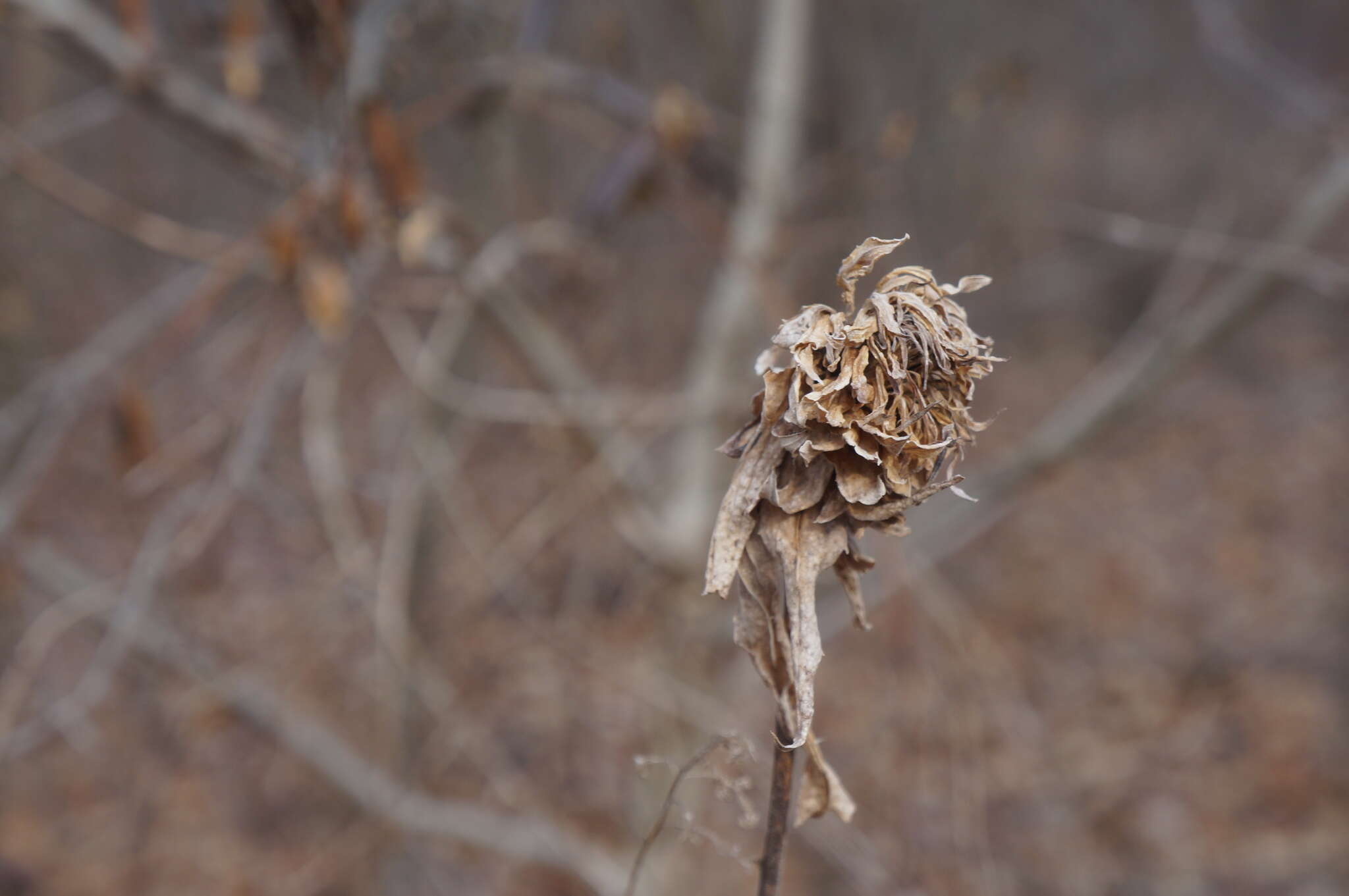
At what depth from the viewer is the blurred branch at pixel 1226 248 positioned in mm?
1348

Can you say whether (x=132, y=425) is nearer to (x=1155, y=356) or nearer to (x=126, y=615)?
(x=126, y=615)

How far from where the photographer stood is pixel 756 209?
6.56ft

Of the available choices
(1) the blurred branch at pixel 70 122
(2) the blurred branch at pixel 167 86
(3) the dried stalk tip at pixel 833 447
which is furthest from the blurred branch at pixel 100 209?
(3) the dried stalk tip at pixel 833 447

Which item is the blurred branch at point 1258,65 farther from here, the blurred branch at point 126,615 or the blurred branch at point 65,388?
the blurred branch at point 126,615

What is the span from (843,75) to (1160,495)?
15.6ft

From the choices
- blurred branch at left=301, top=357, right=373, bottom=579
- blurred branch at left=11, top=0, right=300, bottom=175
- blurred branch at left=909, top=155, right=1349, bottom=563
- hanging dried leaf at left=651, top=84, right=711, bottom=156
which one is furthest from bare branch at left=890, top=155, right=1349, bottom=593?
blurred branch at left=11, top=0, right=300, bottom=175

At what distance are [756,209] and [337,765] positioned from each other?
1.59m

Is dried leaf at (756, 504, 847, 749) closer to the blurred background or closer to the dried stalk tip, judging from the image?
the dried stalk tip

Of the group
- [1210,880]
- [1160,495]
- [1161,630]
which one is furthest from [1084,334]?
[1210,880]

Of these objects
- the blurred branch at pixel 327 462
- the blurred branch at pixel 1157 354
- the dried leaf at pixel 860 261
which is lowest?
the dried leaf at pixel 860 261

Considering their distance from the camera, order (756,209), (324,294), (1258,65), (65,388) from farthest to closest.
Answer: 1. (756,209)
2. (1258,65)
3. (65,388)
4. (324,294)

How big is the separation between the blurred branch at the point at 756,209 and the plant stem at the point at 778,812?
129 centimetres

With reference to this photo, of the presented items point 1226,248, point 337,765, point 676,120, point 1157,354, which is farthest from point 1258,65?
point 337,765

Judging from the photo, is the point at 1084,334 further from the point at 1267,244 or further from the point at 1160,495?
the point at 1267,244
